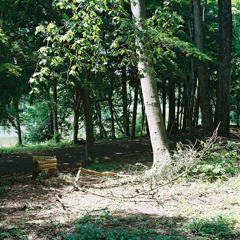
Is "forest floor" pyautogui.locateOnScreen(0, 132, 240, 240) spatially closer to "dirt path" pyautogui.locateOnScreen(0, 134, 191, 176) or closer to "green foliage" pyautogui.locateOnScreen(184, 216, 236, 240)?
"green foliage" pyautogui.locateOnScreen(184, 216, 236, 240)

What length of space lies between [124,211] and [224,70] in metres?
8.38

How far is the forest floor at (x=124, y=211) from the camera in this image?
123 inches

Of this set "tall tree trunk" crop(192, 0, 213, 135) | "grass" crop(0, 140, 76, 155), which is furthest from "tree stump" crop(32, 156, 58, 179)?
"grass" crop(0, 140, 76, 155)

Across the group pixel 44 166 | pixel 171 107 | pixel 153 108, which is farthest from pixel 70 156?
pixel 171 107

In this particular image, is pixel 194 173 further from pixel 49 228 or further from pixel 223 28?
pixel 223 28

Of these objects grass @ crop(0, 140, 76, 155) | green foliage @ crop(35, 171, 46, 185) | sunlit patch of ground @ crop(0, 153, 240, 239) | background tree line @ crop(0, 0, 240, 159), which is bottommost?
sunlit patch of ground @ crop(0, 153, 240, 239)

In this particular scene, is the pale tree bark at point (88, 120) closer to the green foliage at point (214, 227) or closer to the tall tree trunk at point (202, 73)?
the tall tree trunk at point (202, 73)

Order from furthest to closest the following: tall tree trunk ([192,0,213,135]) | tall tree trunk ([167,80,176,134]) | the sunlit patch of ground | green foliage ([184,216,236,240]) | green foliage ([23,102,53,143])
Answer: green foliage ([23,102,53,143]), tall tree trunk ([167,80,176,134]), tall tree trunk ([192,0,213,135]), the sunlit patch of ground, green foliage ([184,216,236,240])

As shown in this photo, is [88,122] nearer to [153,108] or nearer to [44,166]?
[44,166]

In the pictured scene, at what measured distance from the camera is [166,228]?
10.9ft

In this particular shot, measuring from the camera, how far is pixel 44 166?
6.58m

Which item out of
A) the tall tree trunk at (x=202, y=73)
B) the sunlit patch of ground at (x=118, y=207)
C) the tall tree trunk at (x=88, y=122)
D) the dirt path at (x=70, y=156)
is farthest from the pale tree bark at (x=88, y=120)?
the tall tree trunk at (x=202, y=73)

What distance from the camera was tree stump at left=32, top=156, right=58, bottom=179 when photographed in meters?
6.49

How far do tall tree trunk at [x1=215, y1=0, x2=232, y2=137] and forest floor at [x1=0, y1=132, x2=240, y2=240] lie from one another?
16.1 feet
